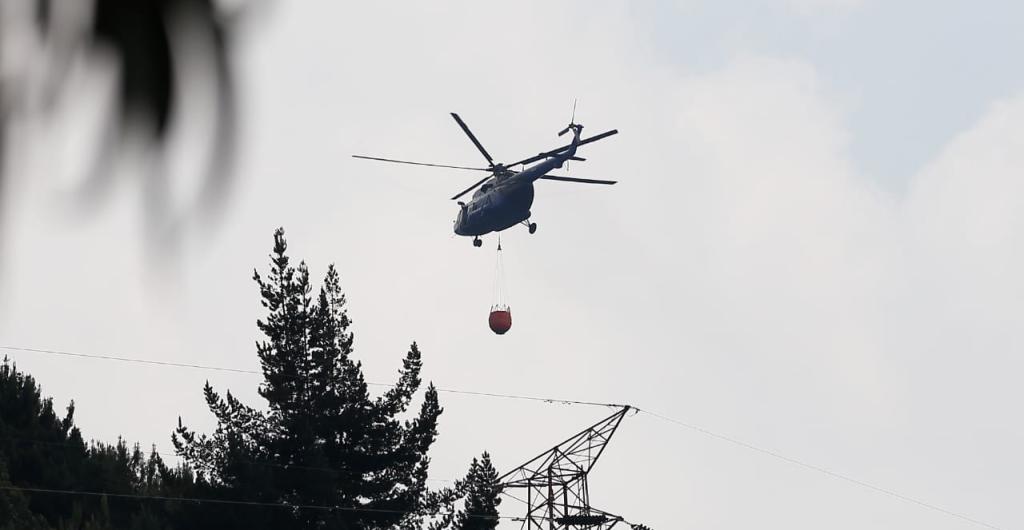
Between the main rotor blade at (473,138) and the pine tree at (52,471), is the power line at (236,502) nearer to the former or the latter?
the pine tree at (52,471)

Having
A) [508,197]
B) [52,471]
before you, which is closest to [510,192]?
[508,197]

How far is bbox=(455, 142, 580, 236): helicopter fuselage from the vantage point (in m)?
67.8

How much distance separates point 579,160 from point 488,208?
5376 mm

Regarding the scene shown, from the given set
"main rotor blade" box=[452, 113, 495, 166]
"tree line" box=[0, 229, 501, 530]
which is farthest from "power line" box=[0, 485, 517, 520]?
"main rotor blade" box=[452, 113, 495, 166]

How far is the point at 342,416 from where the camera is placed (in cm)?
6094

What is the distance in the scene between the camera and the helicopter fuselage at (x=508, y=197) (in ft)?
222

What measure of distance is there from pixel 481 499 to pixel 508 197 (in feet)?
53.7

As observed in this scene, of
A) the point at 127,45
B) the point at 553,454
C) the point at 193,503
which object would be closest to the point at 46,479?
the point at 193,503

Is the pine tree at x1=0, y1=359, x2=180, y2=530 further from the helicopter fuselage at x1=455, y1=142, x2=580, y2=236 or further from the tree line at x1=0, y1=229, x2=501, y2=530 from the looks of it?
the helicopter fuselage at x1=455, y1=142, x2=580, y2=236

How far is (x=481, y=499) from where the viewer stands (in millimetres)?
59219

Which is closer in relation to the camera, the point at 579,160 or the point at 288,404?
the point at 288,404

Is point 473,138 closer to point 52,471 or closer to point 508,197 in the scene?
point 508,197

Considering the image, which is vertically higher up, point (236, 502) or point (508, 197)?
point (508, 197)

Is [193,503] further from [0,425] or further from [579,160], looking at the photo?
[579,160]
